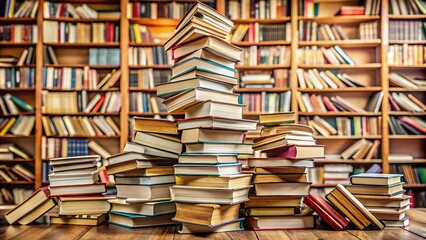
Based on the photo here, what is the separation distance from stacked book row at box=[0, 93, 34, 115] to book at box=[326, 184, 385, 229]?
3956 millimetres

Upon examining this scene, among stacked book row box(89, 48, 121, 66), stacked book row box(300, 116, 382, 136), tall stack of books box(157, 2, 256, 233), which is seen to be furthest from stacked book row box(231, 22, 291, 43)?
tall stack of books box(157, 2, 256, 233)

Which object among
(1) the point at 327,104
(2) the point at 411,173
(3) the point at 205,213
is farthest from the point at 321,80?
(3) the point at 205,213

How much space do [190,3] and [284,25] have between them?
3.21 feet

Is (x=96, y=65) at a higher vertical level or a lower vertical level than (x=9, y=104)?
higher

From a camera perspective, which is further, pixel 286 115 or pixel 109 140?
pixel 109 140

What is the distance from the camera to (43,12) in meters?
5.04

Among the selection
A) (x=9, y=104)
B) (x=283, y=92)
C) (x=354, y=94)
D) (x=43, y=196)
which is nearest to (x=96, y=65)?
(x=9, y=104)

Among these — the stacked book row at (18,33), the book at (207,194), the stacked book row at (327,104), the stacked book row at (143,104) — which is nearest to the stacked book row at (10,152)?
the stacked book row at (18,33)

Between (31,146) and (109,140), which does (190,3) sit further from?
(31,146)

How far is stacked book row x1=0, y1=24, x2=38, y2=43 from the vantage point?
506 cm

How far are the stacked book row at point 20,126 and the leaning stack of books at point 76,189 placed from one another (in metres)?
3.19

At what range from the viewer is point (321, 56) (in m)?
5.06

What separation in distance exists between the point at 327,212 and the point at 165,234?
60 centimetres

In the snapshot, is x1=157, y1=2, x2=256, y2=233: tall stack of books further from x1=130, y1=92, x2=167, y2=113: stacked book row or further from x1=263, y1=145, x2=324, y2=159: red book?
x1=130, y1=92, x2=167, y2=113: stacked book row
